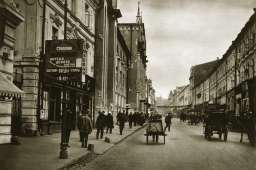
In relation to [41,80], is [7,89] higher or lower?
lower

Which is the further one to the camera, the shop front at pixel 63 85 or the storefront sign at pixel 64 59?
the shop front at pixel 63 85

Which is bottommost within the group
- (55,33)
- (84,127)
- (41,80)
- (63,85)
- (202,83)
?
(84,127)

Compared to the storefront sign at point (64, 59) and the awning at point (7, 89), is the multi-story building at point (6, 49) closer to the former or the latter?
the awning at point (7, 89)

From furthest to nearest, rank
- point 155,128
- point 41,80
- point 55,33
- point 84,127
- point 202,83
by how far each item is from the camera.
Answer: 1. point 202,83
2. point 55,33
3. point 41,80
4. point 155,128
5. point 84,127

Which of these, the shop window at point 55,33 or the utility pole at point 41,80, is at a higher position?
the shop window at point 55,33

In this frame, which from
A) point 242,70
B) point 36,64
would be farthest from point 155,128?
point 242,70

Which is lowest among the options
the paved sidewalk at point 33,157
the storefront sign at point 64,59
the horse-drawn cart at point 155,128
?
the paved sidewalk at point 33,157

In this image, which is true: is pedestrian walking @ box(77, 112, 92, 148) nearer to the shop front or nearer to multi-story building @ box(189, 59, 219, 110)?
the shop front

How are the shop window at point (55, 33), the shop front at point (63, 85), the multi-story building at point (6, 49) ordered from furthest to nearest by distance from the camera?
the shop window at point (55, 33) < the multi-story building at point (6, 49) < the shop front at point (63, 85)

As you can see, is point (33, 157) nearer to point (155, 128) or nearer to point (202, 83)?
point (155, 128)

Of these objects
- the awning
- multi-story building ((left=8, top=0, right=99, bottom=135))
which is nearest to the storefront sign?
the awning

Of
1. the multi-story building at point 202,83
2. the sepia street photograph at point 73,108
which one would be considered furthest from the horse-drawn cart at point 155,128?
the multi-story building at point 202,83

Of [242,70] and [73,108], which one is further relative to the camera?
[242,70]

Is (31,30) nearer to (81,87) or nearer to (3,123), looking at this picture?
(3,123)
